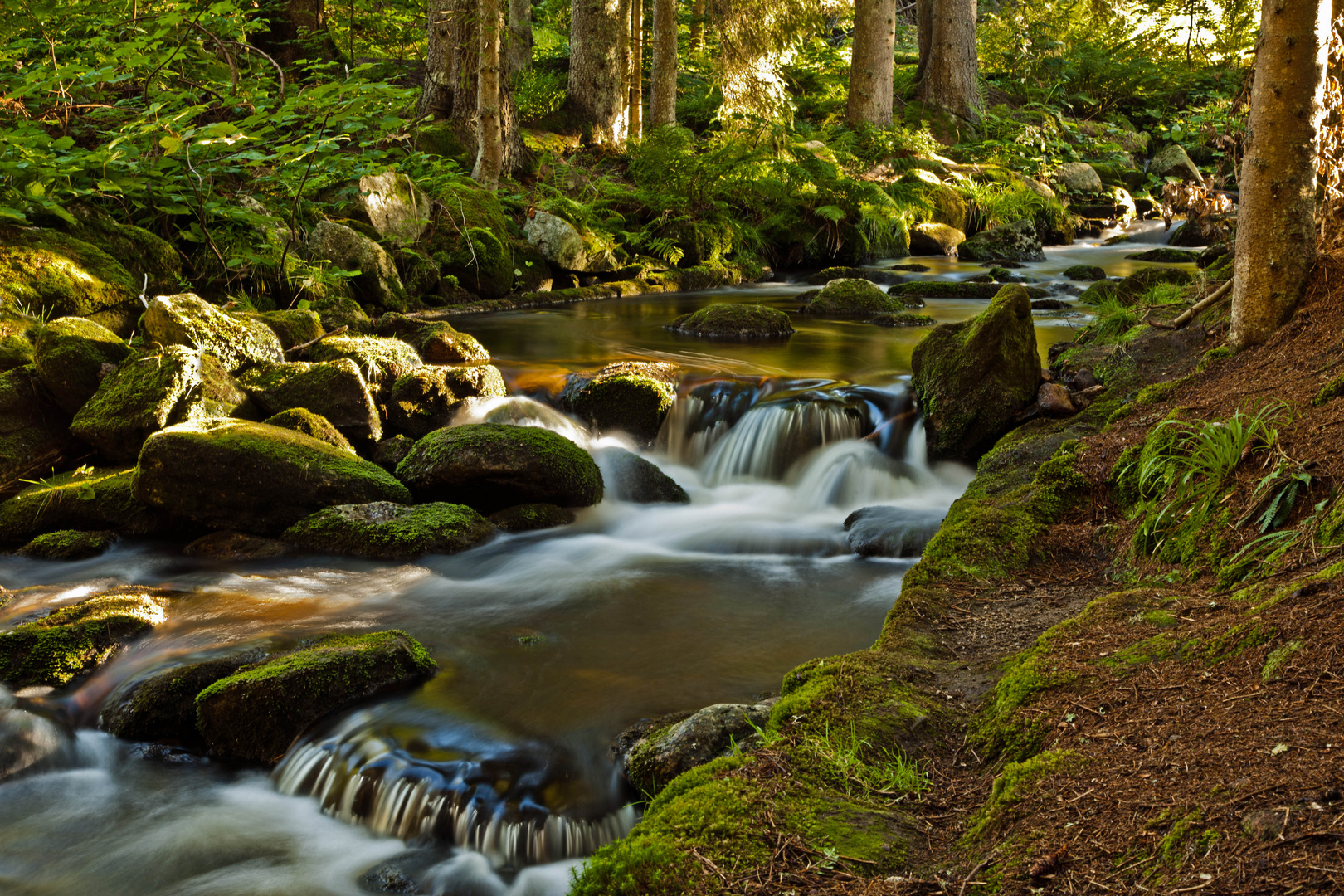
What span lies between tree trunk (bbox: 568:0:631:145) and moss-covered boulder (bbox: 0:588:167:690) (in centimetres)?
1573

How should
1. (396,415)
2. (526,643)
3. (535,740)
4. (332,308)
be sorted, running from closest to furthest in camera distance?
(535,740)
(526,643)
(396,415)
(332,308)

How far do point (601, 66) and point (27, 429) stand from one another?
1421 cm

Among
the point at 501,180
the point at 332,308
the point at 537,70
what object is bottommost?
the point at 332,308

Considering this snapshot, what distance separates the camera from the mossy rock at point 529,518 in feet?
23.3

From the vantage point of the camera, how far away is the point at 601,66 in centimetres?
1875

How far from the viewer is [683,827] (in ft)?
7.88

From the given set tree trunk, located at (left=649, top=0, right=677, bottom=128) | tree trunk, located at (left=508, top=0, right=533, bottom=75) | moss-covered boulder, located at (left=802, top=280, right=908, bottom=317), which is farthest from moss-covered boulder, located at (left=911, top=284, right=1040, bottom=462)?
tree trunk, located at (left=508, top=0, right=533, bottom=75)

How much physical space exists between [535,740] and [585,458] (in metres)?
3.64

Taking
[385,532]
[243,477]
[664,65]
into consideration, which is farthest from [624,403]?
[664,65]

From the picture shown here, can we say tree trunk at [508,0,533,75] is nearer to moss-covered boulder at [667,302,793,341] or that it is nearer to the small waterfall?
moss-covered boulder at [667,302,793,341]

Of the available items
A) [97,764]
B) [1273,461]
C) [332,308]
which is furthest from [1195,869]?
[332,308]

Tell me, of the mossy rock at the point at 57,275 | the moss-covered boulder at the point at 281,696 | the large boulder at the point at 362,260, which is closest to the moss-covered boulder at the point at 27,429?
the mossy rock at the point at 57,275

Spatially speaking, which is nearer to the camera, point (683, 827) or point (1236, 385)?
point (683, 827)

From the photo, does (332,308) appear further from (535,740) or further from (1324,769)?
(1324,769)
